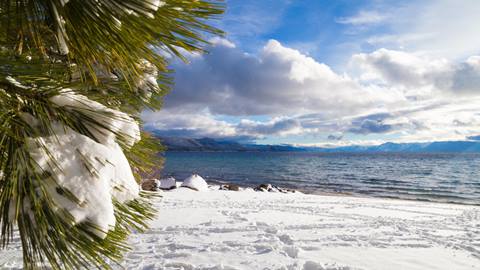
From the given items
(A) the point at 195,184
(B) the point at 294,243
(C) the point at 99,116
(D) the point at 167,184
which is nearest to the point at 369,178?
(A) the point at 195,184

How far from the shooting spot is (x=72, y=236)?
130 centimetres

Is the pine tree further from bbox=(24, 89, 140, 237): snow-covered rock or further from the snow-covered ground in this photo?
the snow-covered ground

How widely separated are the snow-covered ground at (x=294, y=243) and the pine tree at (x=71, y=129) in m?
4.42

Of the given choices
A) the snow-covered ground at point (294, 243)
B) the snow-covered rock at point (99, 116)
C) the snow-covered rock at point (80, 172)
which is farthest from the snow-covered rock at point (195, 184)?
the snow-covered rock at point (80, 172)

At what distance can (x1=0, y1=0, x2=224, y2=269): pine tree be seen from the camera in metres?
1.21

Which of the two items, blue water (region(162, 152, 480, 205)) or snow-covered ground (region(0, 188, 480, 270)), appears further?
blue water (region(162, 152, 480, 205))

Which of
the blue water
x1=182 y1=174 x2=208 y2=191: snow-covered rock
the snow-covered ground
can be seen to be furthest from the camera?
the blue water

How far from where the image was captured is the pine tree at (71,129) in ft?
3.97

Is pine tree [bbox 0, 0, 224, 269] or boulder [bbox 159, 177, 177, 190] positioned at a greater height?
pine tree [bbox 0, 0, 224, 269]

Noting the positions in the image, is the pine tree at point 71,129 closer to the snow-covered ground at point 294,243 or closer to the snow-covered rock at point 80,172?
the snow-covered rock at point 80,172

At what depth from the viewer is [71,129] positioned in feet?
4.28

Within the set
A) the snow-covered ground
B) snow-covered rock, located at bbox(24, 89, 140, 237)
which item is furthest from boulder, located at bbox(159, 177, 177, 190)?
snow-covered rock, located at bbox(24, 89, 140, 237)

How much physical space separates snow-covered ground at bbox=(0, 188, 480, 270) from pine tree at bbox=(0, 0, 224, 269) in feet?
14.5

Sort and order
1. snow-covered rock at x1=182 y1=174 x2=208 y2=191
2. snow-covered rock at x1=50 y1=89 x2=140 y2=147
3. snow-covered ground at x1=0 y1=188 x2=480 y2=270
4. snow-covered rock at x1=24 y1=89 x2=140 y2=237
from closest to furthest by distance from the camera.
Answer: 1. snow-covered rock at x1=24 y1=89 x2=140 y2=237
2. snow-covered rock at x1=50 y1=89 x2=140 y2=147
3. snow-covered ground at x1=0 y1=188 x2=480 y2=270
4. snow-covered rock at x1=182 y1=174 x2=208 y2=191
